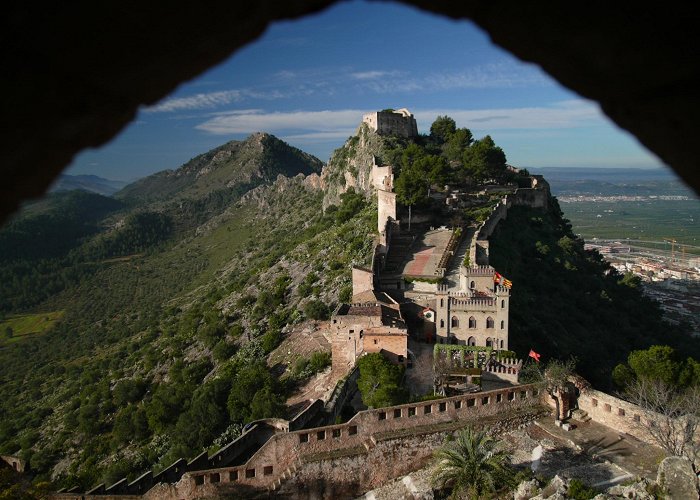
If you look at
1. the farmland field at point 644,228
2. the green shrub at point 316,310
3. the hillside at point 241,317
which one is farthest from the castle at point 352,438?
the farmland field at point 644,228

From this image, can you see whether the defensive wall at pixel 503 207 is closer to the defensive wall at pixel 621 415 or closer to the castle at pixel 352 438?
the castle at pixel 352 438

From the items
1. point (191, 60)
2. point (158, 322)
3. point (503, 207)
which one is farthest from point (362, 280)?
point (158, 322)

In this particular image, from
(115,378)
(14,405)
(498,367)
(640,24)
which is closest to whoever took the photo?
(640,24)

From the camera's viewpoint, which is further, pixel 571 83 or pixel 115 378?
pixel 115 378

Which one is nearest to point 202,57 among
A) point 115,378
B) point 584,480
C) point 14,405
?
point 584,480

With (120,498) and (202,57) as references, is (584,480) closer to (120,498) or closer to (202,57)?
(120,498)

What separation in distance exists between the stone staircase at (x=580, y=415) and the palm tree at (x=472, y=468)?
4.96m

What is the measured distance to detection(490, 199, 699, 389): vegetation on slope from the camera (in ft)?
110

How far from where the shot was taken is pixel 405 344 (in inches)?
995

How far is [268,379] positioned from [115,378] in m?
30.1

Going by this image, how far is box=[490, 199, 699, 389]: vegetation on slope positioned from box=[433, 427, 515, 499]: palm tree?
43.8ft

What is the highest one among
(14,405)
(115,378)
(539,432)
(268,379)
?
(539,432)

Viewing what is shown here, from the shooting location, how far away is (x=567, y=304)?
40.9 meters

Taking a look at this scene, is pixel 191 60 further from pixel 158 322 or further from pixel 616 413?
pixel 158 322
